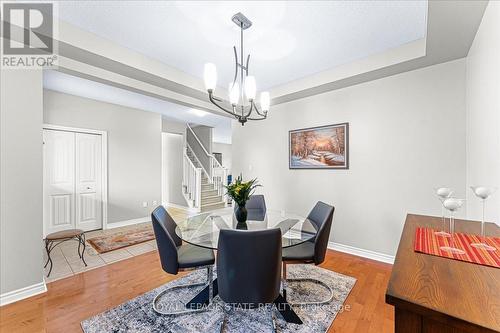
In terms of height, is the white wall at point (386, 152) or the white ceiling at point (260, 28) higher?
the white ceiling at point (260, 28)

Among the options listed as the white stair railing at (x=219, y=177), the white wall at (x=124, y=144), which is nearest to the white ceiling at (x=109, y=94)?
the white wall at (x=124, y=144)

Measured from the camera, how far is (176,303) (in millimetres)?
2012

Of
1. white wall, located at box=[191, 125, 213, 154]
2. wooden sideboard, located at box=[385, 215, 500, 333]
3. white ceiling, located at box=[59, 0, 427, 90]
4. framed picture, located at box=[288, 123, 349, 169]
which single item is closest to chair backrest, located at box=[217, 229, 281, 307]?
wooden sideboard, located at box=[385, 215, 500, 333]

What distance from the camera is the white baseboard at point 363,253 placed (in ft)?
9.26

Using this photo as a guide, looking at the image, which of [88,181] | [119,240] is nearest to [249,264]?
[119,240]

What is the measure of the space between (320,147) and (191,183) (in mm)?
4159

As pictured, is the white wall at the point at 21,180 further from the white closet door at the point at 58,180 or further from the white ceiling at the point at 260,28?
the white closet door at the point at 58,180

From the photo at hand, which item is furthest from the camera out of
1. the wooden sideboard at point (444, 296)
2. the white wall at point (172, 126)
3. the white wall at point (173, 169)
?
the white wall at point (173, 169)

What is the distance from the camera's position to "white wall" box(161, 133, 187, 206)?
680cm

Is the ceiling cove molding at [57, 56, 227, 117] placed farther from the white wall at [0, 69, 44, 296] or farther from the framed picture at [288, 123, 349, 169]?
the framed picture at [288, 123, 349, 169]

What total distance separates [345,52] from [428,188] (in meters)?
1.91

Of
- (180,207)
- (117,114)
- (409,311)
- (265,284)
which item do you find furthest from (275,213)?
(180,207)

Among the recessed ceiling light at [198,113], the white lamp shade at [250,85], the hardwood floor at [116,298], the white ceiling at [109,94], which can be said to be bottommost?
the hardwood floor at [116,298]

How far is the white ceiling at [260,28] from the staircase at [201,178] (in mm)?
3937
